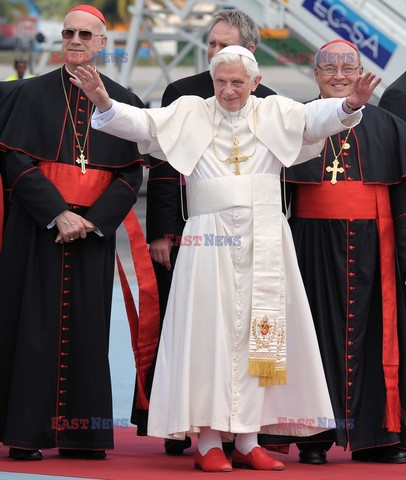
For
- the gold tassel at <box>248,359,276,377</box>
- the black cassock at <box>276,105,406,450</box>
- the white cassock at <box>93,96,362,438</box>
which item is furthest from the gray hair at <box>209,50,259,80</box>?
the gold tassel at <box>248,359,276,377</box>

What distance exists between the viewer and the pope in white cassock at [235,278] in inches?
230

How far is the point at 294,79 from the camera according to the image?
4697 centimetres

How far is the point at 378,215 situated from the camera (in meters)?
6.38

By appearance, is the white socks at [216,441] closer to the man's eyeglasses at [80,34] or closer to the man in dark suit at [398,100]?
the man's eyeglasses at [80,34]

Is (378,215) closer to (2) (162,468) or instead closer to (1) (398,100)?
(1) (398,100)

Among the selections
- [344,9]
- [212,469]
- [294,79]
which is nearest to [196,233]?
[212,469]

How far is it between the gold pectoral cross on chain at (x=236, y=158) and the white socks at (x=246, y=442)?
114 cm

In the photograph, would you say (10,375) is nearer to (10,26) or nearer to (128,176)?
(128,176)

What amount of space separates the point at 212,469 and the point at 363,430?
0.88 m

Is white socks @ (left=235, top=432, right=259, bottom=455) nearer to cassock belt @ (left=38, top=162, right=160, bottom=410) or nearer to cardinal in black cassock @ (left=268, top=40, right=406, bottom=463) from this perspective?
cardinal in black cassock @ (left=268, top=40, right=406, bottom=463)

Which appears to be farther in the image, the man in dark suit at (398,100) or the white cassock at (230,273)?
the man in dark suit at (398,100)

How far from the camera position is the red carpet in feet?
18.6

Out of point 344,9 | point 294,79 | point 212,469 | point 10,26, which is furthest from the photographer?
point 10,26

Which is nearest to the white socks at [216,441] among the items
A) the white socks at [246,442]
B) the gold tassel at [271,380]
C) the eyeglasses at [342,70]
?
the white socks at [246,442]
